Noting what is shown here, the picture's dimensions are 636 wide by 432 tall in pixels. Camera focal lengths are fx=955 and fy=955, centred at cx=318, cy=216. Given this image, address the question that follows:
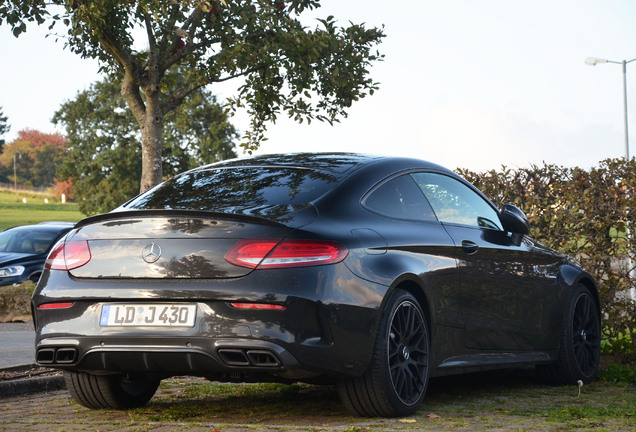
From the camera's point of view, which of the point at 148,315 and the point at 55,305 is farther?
the point at 55,305

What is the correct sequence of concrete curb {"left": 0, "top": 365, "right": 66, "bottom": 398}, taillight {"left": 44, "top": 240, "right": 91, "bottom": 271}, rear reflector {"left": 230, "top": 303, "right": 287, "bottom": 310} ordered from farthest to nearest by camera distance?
concrete curb {"left": 0, "top": 365, "right": 66, "bottom": 398}
taillight {"left": 44, "top": 240, "right": 91, "bottom": 271}
rear reflector {"left": 230, "top": 303, "right": 287, "bottom": 310}

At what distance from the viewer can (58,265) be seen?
17.5 feet

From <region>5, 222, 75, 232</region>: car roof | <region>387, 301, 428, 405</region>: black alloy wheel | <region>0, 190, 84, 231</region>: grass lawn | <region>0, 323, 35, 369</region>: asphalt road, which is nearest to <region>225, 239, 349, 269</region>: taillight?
<region>387, 301, 428, 405</region>: black alloy wheel

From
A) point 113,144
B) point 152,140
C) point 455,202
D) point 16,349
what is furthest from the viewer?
point 113,144

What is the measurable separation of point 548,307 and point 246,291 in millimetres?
3192

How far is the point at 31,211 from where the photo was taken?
8612cm

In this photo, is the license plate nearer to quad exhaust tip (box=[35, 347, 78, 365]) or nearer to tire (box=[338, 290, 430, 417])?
quad exhaust tip (box=[35, 347, 78, 365])

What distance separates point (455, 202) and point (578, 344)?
1.90 metres

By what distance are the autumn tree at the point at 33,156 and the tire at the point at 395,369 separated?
131035 millimetres

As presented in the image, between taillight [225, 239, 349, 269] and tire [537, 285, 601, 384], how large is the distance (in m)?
3.14

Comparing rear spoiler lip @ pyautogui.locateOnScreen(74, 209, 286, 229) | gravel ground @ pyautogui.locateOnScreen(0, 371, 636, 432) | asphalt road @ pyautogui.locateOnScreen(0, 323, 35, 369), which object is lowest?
asphalt road @ pyautogui.locateOnScreen(0, 323, 35, 369)

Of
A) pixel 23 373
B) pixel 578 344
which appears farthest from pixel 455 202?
pixel 23 373

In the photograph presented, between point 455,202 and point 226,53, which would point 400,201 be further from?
point 226,53

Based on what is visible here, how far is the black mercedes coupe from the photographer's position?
487cm
